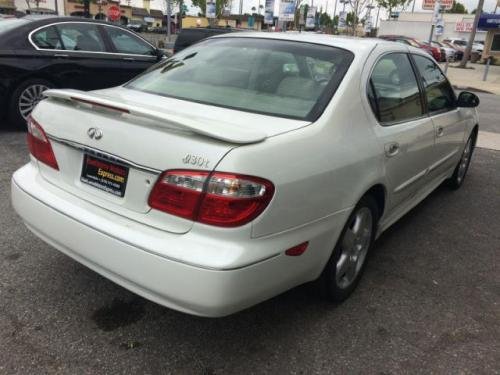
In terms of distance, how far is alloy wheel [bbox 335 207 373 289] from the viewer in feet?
9.35

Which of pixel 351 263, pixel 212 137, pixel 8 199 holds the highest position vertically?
pixel 212 137

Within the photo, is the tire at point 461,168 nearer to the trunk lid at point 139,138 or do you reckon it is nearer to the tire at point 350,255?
the tire at point 350,255

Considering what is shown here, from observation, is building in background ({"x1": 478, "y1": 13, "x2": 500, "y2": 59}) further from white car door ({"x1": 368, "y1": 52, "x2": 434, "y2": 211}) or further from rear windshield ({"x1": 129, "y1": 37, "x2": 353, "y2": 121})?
rear windshield ({"x1": 129, "y1": 37, "x2": 353, "y2": 121})

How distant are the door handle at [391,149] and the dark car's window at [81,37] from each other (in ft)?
17.8

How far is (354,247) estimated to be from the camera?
9.79ft

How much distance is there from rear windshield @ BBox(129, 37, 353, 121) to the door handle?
0.54 meters

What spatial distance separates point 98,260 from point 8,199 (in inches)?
96.5

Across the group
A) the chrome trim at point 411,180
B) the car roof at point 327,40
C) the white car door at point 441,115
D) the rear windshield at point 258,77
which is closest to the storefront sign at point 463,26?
the white car door at point 441,115

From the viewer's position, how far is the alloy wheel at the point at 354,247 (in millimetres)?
2850

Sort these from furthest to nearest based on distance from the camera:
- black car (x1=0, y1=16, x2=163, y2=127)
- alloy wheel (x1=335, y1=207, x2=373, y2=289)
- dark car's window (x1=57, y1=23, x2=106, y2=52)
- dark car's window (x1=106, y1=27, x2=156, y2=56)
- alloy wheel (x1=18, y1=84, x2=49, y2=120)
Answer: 1. dark car's window (x1=106, y1=27, x2=156, y2=56)
2. dark car's window (x1=57, y1=23, x2=106, y2=52)
3. alloy wheel (x1=18, y1=84, x2=49, y2=120)
4. black car (x1=0, y1=16, x2=163, y2=127)
5. alloy wheel (x1=335, y1=207, x2=373, y2=289)

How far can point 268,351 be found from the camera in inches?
98.8

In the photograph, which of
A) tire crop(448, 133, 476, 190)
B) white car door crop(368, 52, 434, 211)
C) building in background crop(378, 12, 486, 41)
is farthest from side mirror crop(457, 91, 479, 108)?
building in background crop(378, 12, 486, 41)

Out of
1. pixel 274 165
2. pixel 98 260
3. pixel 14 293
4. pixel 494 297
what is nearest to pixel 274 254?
pixel 274 165

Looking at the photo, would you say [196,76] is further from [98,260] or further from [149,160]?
[98,260]
